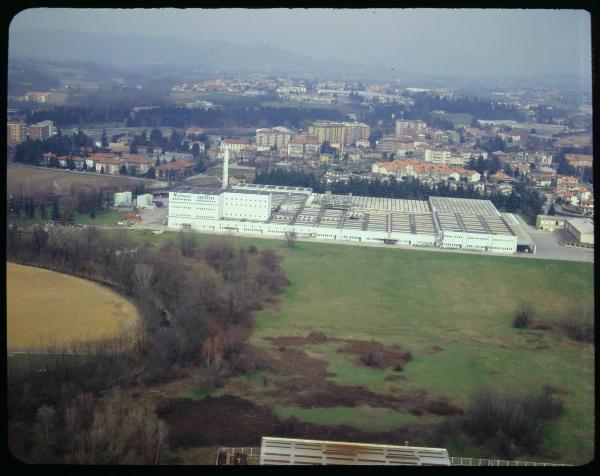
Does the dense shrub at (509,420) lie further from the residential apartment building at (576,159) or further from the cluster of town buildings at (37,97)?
the residential apartment building at (576,159)

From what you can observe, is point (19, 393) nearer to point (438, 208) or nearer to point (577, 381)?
point (577, 381)

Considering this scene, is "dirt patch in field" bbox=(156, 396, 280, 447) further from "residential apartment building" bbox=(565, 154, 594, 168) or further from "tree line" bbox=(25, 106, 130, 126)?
"residential apartment building" bbox=(565, 154, 594, 168)

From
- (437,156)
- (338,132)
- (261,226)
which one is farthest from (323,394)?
(338,132)

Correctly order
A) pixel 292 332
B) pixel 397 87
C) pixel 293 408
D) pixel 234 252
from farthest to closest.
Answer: pixel 397 87, pixel 234 252, pixel 292 332, pixel 293 408

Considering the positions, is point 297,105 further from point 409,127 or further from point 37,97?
point 37,97

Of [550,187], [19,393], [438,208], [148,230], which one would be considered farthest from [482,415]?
[550,187]

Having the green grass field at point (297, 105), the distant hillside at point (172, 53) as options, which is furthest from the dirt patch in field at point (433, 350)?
the green grass field at point (297, 105)
